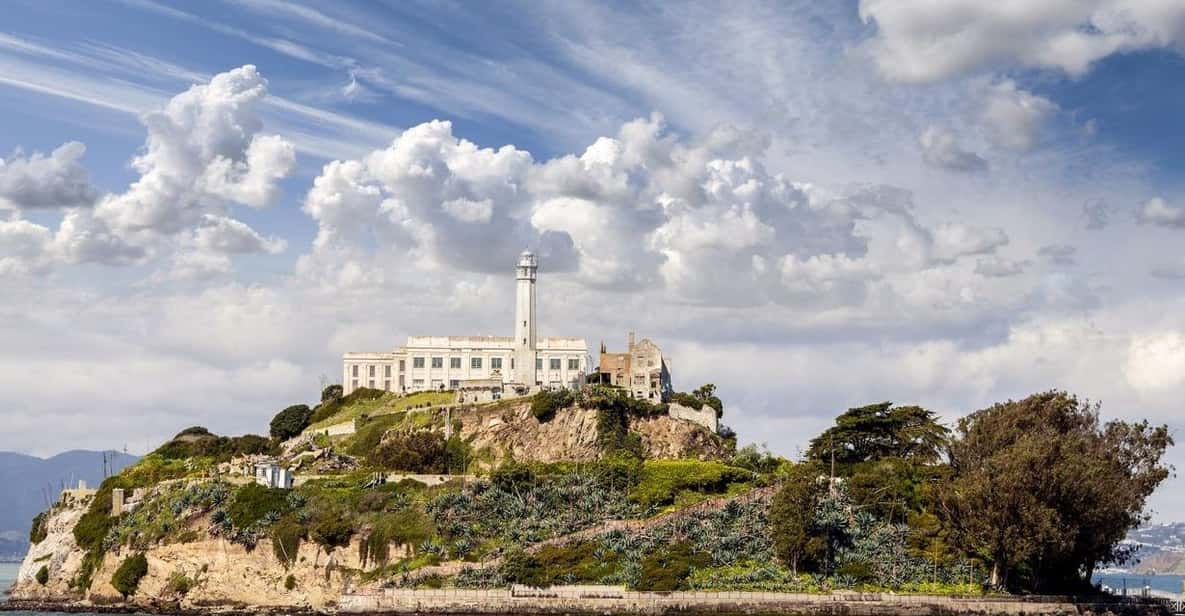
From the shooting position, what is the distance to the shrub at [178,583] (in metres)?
96.8

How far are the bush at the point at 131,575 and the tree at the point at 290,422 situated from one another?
2937 centimetres

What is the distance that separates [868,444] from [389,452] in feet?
128

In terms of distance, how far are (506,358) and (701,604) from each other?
49.6 metres

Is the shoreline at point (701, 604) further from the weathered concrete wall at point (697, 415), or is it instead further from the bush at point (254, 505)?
the weathered concrete wall at point (697, 415)

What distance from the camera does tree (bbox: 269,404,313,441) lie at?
12938 centimetres

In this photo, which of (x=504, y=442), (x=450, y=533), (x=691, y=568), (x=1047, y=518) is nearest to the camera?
(x=1047, y=518)

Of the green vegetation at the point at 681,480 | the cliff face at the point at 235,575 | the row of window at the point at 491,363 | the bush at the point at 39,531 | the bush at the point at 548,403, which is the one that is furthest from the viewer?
the row of window at the point at 491,363

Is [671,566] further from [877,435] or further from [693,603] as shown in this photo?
[877,435]

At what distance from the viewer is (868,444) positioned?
108 m

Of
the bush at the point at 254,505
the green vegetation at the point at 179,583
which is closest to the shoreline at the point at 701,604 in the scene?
the bush at the point at 254,505

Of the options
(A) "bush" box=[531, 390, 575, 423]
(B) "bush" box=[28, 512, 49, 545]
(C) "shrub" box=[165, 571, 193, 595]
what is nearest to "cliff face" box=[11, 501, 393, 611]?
(C) "shrub" box=[165, 571, 193, 595]

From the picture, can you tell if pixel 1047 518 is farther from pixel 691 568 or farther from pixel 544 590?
pixel 544 590

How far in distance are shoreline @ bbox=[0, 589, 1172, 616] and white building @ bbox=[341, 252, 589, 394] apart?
40301 mm

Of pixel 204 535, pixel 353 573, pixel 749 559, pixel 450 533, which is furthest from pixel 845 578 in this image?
pixel 204 535
